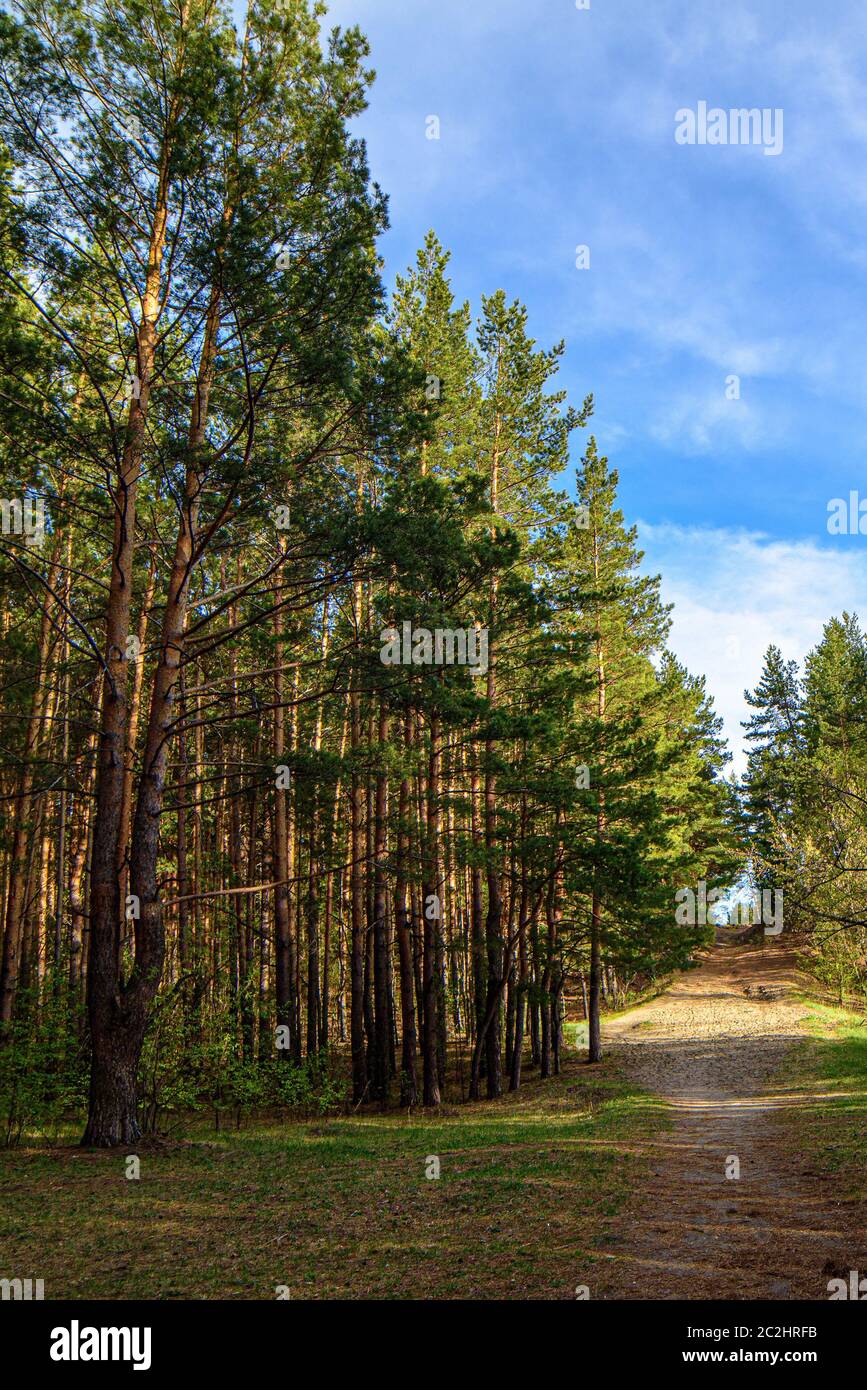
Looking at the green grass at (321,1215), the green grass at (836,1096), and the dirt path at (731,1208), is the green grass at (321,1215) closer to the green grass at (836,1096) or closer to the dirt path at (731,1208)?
the dirt path at (731,1208)

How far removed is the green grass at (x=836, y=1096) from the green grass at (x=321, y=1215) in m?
2.31

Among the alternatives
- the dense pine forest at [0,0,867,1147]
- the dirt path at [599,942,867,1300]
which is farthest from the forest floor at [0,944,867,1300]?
the dense pine forest at [0,0,867,1147]

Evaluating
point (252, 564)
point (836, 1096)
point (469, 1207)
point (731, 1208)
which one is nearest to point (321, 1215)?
point (469, 1207)

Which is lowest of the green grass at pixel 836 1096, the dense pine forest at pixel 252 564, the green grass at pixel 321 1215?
the green grass at pixel 836 1096

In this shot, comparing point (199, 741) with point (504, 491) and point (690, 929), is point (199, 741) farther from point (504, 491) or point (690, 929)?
point (690, 929)

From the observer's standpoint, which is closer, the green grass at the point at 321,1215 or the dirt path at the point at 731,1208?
the dirt path at the point at 731,1208

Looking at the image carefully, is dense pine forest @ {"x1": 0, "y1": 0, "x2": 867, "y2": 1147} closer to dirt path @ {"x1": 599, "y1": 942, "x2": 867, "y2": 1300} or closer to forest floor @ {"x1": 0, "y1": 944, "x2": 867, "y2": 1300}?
forest floor @ {"x1": 0, "y1": 944, "x2": 867, "y2": 1300}

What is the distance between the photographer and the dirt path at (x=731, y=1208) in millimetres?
5551

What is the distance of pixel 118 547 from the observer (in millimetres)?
12188

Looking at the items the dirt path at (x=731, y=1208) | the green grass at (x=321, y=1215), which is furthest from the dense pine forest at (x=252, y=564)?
the dirt path at (x=731, y=1208)

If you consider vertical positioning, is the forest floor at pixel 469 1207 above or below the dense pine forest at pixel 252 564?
below

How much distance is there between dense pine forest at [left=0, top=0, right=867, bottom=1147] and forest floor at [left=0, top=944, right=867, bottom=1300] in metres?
2.36

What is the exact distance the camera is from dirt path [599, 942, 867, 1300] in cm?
555
